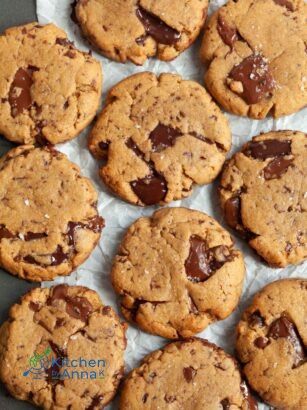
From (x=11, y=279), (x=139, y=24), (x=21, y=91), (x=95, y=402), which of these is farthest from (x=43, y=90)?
(x=95, y=402)

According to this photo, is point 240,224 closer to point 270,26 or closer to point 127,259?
point 127,259

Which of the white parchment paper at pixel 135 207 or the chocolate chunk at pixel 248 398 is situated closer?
the chocolate chunk at pixel 248 398

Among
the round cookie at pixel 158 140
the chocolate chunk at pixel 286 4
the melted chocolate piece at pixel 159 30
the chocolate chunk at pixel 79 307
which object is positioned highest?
the chocolate chunk at pixel 286 4

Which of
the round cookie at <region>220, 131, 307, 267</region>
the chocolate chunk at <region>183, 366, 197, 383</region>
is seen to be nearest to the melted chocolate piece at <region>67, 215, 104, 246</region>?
the round cookie at <region>220, 131, 307, 267</region>

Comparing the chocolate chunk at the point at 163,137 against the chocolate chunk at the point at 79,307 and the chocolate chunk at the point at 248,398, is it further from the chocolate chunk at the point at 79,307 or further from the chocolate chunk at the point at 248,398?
the chocolate chunk at the point at 248,398

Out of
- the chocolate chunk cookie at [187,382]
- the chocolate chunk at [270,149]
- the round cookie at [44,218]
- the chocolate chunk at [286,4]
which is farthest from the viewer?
the chocolate chunk at [286,4]

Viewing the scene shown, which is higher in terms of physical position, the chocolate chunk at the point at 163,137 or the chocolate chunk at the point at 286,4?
the chocolate chunk at the point at 286,4

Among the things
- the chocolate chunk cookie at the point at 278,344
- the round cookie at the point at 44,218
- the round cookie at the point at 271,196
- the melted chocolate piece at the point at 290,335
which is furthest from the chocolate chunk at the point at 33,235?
the melted chocolate piece at the point at 290,335
